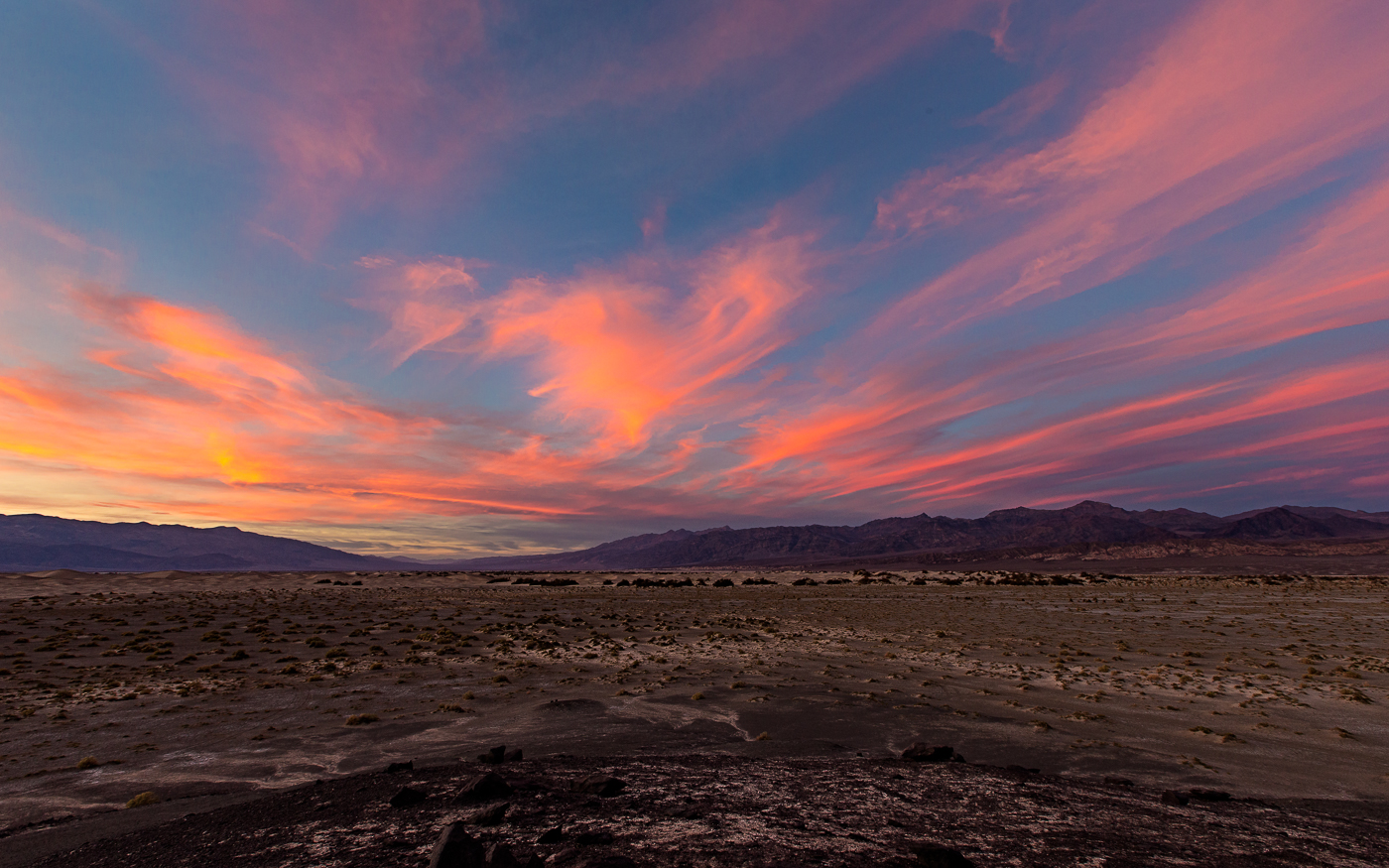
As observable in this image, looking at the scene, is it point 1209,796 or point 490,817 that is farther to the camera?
point 1209,796

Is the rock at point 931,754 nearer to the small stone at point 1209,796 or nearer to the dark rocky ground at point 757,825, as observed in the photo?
the dark rocky ground at point 757,825

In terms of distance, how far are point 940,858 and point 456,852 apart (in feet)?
14.9

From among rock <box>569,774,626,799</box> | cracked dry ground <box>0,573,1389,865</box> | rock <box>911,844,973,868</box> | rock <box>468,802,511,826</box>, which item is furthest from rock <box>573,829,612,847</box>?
rock <box>911,844,973,868</box>

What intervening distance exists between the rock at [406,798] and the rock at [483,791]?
459 mm

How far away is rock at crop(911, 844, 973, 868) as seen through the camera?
18.7ft

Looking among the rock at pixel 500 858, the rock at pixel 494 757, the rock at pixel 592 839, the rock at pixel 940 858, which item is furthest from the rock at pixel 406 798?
the rock at pixel 940 858

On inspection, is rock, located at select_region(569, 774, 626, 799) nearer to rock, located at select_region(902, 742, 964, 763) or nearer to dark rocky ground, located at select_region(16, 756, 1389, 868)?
dark rocky ground, located at select_region(16, 756, 1389, 868)

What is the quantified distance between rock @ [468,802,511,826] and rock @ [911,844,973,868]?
461cm

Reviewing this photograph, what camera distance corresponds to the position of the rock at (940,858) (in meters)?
5.70

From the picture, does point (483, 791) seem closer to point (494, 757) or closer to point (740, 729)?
point (494, 757)

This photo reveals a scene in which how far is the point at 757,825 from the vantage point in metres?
6.88

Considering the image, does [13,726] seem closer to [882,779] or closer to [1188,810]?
[882,779]

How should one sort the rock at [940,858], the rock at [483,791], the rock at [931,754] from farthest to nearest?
the rock at [931,754]
the rock at [483,791]
the rock at [940,858]

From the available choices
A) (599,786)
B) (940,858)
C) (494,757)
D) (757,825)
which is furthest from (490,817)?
(940,858)
